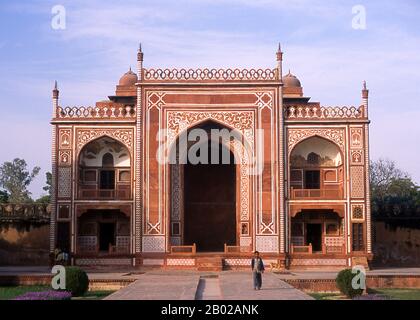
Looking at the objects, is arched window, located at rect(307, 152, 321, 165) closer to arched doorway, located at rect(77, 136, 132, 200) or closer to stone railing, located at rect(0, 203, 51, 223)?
arched doorway, located at rect(77, 136, 132, 200)

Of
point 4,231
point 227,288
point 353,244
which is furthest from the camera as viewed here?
point 4,231

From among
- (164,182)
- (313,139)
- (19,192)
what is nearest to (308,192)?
(313,139)

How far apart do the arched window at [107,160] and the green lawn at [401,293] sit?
41.5ft

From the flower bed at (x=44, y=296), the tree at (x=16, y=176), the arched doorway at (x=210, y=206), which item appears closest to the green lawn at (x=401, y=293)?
the flower bed at (x=44, y=296)

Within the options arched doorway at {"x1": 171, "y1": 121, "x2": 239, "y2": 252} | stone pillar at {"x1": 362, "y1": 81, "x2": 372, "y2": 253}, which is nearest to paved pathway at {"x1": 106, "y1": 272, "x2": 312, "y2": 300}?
stone pillar at {"x1": 362, "y1": 81, "x2": 372, "y2": 253}

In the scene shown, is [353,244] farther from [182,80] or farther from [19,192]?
[19,192]

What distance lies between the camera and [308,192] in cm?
2820

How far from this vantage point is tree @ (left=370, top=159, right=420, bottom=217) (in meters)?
32.4

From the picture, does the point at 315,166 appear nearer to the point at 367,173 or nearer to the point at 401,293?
the point at 367,173

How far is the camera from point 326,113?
28.5m

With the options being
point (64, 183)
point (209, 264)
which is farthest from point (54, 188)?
point (209, 264)

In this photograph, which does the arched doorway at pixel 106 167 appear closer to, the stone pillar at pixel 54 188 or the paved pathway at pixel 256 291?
the stone pillar at pixel 54 188

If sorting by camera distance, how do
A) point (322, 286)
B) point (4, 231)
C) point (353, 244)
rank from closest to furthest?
point (322, 286) < point (353, 244) < point (4, 231)
